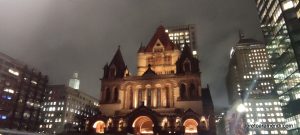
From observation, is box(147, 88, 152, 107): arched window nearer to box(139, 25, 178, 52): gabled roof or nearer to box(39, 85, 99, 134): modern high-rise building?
box(139, 25, 178, 52): gabled roof

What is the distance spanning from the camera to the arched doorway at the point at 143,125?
42469 mm

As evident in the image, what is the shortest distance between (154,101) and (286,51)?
113ft

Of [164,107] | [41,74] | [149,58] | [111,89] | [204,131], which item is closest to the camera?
[204,131]

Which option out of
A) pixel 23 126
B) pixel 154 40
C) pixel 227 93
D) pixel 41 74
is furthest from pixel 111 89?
pixel 227 93

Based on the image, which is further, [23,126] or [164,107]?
[23,126]

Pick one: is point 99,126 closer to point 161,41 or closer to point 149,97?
point 149,97

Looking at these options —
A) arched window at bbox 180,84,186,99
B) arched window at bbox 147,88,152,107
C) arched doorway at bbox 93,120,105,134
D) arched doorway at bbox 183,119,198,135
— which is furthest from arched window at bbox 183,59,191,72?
arched doorway at bbox 93,120,105,134

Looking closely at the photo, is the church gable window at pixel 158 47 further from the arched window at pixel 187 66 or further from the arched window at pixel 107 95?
the arched window at pixel 107 95

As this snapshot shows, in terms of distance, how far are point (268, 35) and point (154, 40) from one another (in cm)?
3273

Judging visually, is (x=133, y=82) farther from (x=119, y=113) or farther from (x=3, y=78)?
(x=3, y=78)

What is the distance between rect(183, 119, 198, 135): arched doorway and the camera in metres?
41.4

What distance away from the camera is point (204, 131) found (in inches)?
1588

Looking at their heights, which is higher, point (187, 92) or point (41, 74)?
point (41, 74)

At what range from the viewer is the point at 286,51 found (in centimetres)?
5697
